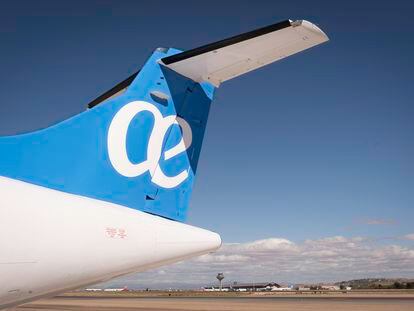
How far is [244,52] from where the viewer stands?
5531mm

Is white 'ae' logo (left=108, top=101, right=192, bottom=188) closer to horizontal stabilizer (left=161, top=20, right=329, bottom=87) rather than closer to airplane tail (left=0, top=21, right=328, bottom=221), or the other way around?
airplane tail (left=0, top=21, right=328, bottom=221)

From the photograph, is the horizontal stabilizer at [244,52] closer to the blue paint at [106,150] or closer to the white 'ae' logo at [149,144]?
the blue paint at [106,150]

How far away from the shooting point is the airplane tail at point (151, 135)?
4863 millimetres

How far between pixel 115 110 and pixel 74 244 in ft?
7.31

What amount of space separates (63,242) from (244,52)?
3.29 metres

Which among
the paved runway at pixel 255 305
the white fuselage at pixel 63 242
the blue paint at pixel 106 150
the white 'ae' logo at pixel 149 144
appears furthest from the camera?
the paved runway at pixel 255 305

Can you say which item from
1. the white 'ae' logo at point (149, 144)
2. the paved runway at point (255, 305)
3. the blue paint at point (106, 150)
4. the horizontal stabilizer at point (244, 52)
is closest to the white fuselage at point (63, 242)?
the blue paint at point (106, 150)

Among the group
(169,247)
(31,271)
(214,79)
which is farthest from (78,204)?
(214,79)

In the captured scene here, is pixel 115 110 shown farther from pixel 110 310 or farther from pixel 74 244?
pixel 110 310

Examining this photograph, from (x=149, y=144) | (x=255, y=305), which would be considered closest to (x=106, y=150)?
(x=149, y=144)

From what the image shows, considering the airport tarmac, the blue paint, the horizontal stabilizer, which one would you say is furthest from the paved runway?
the horizontal stabilizer

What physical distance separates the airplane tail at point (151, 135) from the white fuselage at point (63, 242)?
62cm

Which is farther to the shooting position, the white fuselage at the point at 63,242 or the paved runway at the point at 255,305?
the paved runway at the point at 255,305

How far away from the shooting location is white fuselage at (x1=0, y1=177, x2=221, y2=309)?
3658mm
